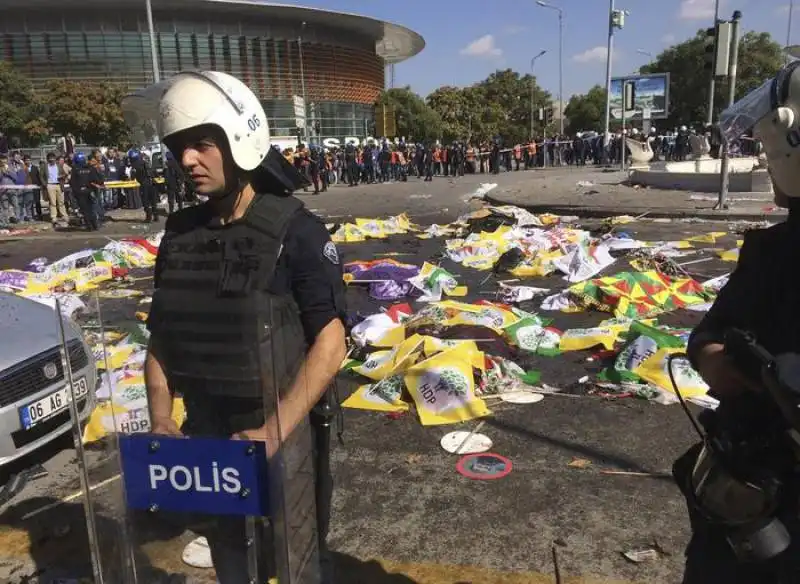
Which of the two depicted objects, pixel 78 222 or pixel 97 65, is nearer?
pixel 78 222

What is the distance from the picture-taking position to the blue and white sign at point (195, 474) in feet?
4.90

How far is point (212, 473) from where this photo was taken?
151 cm

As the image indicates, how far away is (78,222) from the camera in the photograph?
685 inches

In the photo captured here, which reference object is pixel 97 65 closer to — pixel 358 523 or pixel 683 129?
pixel 683 129

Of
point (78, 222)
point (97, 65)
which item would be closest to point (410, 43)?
point (97, 65)

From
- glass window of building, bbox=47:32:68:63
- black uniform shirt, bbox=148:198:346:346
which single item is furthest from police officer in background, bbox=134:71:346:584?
glass window of building, bbox=47:32:68:63

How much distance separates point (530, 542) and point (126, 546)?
77.8 inches

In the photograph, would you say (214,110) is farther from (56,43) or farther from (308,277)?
(56,43)

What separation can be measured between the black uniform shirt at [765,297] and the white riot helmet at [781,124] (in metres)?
0.11

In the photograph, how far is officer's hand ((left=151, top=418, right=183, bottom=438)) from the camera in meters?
1.64

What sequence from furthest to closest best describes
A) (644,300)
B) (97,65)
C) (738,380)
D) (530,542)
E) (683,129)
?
(97,65)
(683,129)
(644,300)
(530,542)
(738,380)

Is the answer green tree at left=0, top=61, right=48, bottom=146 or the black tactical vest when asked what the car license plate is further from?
green tree at left=0, top=61, right=48, bottom=146

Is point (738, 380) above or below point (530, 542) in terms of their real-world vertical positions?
above

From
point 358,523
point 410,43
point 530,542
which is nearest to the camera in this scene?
point 530,542
